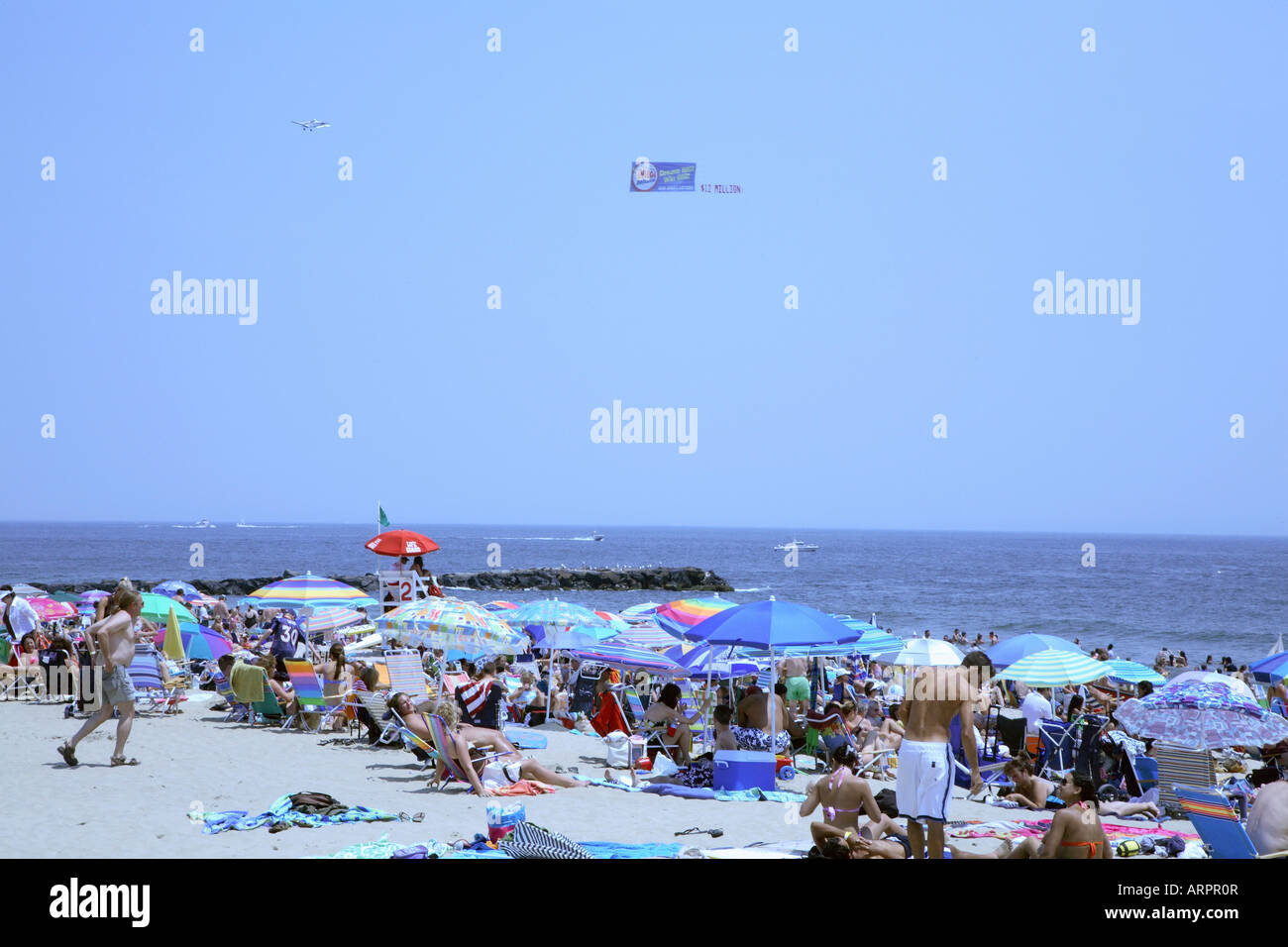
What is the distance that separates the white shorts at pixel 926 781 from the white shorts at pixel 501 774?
3730 millimetres

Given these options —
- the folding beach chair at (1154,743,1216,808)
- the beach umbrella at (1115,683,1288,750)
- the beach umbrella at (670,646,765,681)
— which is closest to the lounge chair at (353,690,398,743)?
the beach umbrella at (670,646,765,681)

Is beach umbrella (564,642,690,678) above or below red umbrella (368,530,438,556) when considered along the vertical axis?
below

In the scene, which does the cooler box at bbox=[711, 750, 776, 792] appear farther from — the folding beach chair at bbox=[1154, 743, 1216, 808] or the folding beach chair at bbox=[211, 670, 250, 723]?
the folding beach chair at bbox=[211, 670, 250, 723]

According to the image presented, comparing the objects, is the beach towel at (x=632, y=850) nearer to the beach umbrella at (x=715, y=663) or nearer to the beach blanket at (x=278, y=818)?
the beach blanket at (x=278, y=818)

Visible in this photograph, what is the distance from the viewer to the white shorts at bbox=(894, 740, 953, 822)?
5938 millimetres

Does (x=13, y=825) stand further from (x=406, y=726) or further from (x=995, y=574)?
(x=995, y=574)

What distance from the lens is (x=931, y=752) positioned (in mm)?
5973

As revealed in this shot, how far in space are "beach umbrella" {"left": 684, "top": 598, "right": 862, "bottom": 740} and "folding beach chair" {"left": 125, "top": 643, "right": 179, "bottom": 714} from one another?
6776 millimetres

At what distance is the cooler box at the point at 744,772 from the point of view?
29.2ft

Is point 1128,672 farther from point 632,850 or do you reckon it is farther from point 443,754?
point 632,850

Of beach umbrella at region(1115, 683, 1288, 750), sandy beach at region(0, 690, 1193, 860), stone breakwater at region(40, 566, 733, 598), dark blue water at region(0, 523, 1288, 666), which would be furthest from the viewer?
stone breakwater at region(40, 566, 733, 598)

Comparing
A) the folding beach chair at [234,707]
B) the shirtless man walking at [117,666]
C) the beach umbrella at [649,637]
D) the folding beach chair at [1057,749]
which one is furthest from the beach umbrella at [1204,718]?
the folding beach chair at [234,707]

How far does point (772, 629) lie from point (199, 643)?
10.4 m
